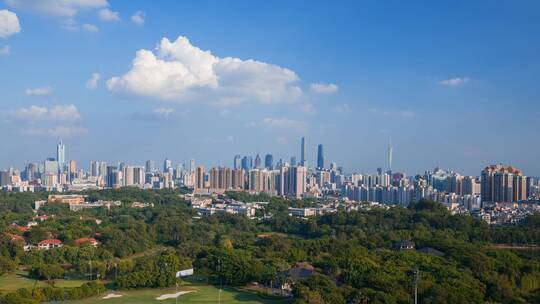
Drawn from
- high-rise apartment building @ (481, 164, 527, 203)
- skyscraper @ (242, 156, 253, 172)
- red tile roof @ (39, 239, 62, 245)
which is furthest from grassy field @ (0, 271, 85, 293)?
skyscraper @ (242, 156, 253, 172)

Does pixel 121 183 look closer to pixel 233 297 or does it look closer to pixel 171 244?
pixel 171 244

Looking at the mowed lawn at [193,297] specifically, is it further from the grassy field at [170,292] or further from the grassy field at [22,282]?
the grassy field at [22,282]

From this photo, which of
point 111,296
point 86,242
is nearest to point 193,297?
point 111,296

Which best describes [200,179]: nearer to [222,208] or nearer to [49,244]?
[222,208]

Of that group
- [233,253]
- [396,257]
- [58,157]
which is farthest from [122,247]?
[58,157]

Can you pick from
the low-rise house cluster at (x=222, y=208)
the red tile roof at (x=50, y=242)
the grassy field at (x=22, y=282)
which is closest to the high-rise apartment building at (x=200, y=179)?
the low-rise house cluster at (x=222, y=208)

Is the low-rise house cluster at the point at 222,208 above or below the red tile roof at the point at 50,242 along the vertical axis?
above
